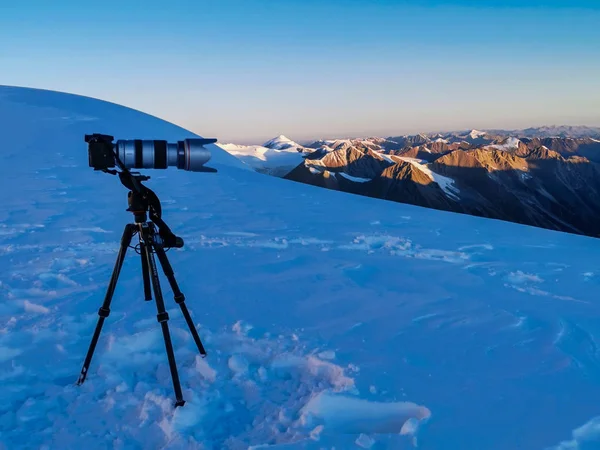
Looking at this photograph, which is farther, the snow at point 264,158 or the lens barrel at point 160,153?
the snow at point 264,158

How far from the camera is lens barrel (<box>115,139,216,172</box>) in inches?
125

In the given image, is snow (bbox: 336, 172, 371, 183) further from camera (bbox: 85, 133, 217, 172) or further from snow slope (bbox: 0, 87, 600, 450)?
camera (bbox: 85, 133, 217, 172)

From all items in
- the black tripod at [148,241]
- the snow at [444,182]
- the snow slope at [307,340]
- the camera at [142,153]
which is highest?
the camera at [142,153]

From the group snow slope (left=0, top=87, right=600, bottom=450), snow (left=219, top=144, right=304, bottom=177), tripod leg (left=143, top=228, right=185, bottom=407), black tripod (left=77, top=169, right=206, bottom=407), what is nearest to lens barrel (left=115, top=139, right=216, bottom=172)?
black tripod (left=77, top=169, right=206, bottom=407)

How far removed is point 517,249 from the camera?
8.03 metres

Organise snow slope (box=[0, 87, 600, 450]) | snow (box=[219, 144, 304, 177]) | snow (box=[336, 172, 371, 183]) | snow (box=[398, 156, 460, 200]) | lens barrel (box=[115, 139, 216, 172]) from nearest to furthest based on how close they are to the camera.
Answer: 1. snow slope (box=[0, 87, 600, 450])
2. lens barrel (box=[115, 139, 216, 172])
3. snow (box=[219, 144, 304, 177])
4. snow (box=[398, 156, 460, 200])
5. snow (box=[336, 172, 371, 183])

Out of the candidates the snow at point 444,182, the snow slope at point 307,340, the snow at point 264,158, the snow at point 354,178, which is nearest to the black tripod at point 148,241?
the snow slope at point 307,340

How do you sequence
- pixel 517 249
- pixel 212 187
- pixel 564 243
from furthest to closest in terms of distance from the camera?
pixel 212 187 → pixel 564 243 → pixel 517 249

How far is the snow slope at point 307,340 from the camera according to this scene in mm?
3031

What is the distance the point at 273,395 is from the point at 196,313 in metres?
1.59

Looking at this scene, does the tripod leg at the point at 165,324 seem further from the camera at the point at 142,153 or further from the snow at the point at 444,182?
the snow at the point at 444,182

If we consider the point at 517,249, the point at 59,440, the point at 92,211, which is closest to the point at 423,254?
the point at 517,249

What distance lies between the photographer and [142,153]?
3176 mm

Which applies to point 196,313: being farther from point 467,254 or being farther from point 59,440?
point 467,254
